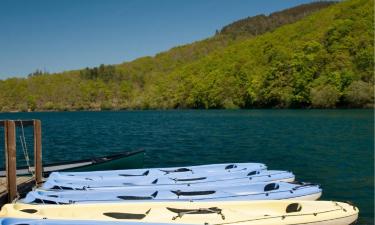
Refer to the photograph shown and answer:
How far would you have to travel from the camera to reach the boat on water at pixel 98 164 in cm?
2019

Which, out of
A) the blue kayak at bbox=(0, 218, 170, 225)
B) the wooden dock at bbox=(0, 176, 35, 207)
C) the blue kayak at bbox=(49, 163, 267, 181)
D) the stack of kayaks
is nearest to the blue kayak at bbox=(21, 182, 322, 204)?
the stack of kayaks

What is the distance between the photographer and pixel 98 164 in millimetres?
21078

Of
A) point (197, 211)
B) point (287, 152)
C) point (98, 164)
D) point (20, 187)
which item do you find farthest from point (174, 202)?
point (287, 152)

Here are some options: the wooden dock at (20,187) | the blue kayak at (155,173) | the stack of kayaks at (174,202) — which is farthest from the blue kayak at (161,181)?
the wooden dock at (20,187)

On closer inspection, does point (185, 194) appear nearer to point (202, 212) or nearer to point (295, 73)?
point (202, 212)

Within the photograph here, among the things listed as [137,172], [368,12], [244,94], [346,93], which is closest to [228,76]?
[244,94]

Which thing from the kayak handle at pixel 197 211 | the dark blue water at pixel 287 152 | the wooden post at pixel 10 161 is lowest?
the dark blue water at pixel 287 152

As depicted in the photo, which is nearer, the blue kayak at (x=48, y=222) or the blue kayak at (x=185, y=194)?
the blue kayak at (x=48, y=222)

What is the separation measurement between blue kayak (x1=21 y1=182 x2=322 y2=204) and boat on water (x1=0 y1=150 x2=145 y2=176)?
21.2ft

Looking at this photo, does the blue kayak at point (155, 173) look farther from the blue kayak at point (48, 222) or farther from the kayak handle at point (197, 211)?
the blue kayak at point (48, 222)

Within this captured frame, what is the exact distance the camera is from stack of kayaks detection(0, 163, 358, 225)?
11289 millimetres

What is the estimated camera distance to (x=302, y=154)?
102ft

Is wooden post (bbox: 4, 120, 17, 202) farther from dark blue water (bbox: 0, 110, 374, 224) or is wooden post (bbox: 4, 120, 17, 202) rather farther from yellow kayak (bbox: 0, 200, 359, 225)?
dark blue water (bbox: 0, 110, 374, 224)

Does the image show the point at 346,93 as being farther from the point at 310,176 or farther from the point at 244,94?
the point at 310,176
